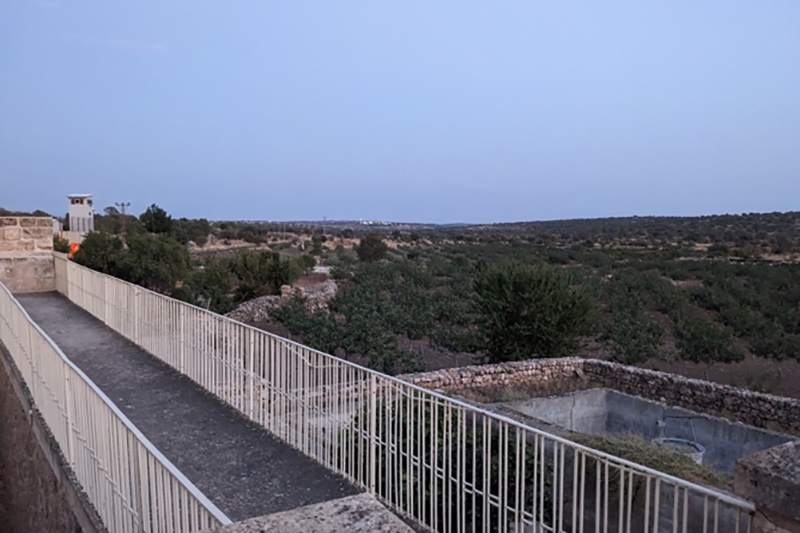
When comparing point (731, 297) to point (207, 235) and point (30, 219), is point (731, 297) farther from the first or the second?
point (207, 235)

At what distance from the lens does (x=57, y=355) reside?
19.9ft

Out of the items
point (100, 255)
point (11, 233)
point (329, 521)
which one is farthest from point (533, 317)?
point (100, 255)

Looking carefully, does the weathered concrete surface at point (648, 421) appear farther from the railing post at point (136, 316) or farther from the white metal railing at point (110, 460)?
the white metal railing at point (110, 460)

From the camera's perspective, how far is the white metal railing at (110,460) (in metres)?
3.31

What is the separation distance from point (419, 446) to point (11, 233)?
16632 millimetres

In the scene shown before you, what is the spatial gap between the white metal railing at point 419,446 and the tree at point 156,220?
131 ft

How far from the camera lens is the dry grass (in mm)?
7297

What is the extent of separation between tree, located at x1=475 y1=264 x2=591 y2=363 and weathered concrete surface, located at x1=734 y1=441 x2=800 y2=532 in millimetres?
13532

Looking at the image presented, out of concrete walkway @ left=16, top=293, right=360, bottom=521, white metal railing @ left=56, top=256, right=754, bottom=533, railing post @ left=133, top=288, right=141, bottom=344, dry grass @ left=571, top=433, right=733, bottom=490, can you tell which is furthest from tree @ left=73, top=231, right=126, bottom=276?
dry grass @ left=571, top=433, right=733, bottom=490

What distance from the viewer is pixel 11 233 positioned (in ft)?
57.9

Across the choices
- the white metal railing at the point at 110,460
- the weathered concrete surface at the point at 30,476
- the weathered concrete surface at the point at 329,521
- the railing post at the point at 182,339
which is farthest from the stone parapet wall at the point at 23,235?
the weathered concrete surface at the point at 329,521

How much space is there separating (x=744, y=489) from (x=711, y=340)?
674 inches

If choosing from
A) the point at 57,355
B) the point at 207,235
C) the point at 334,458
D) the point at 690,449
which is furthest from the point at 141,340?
the point at 207,235

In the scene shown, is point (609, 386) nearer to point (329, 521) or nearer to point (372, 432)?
point (372, 432)
